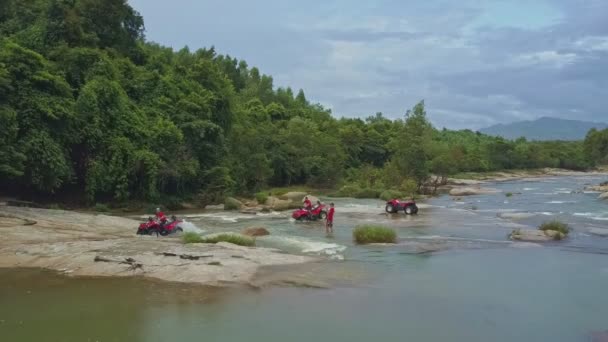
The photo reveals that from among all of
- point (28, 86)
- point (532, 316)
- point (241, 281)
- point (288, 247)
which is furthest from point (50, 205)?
point (532, 316)

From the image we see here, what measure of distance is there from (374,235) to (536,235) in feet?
27.4

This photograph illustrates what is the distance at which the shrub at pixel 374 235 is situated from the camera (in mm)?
25250

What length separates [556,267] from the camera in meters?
20.3

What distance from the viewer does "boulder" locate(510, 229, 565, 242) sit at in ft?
87.1

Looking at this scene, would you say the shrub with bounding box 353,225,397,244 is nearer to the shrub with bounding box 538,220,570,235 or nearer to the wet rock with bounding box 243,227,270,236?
the wet rock with bounding box 243,227,270,236

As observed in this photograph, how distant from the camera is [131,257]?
18453 millimetres

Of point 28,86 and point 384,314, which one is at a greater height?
point 28,86

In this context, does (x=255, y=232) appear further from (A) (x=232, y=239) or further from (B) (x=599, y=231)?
(B) (x=599, y=231)

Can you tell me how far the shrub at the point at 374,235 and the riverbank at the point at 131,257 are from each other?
5704 millimetres

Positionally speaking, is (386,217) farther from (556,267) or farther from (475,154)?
(475,154)

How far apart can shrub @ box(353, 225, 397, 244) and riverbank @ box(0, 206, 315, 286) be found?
5704 millimetres

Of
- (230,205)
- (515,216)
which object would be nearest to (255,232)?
(230,205)

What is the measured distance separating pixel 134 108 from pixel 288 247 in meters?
25.3

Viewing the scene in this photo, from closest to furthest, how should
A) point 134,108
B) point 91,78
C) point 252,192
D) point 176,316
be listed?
point 176,316 < point 91,78 < point 134,108 < point 252,192
